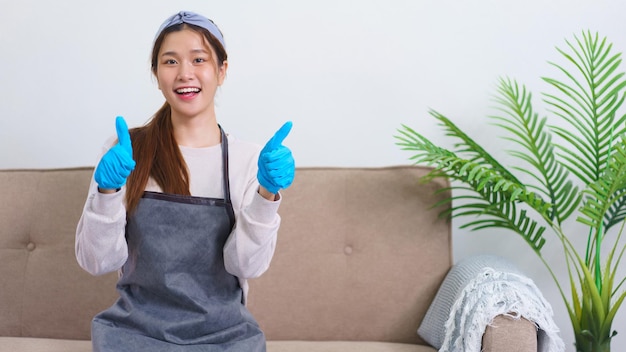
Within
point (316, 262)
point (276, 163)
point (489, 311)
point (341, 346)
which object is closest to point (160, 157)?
point (276, 163)

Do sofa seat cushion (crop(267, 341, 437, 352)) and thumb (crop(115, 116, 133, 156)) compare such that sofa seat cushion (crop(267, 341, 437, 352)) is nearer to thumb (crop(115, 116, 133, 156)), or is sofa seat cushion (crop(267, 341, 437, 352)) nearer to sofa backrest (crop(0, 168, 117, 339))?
sofa backrest (crop(0, 168, 117, 339))

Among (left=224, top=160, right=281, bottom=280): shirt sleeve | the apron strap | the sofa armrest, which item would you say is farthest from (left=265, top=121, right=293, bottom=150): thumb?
the sofa armrest

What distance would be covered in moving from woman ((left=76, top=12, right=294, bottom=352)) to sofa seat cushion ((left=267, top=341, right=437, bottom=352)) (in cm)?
29

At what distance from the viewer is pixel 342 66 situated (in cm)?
250

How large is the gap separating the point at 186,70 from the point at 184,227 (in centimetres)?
35

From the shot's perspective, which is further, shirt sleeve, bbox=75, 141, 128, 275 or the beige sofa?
the beige sofa

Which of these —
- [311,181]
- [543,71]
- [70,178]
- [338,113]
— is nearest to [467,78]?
[543,71]

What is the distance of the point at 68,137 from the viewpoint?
101 inches

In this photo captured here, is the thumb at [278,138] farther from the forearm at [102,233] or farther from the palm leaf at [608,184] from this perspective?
the palm leaf at [608,184]

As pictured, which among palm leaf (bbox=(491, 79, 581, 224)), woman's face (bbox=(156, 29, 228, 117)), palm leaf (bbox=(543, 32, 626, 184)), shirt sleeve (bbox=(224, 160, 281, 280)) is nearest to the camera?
shirt sleeve (bbox=(224, 160, 281, 280))

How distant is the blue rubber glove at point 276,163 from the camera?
1.49 meters

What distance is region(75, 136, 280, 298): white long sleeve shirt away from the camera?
5.06 ft

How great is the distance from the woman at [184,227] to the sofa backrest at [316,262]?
0.39 m

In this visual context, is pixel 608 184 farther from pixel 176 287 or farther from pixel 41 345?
pixel 41 345
